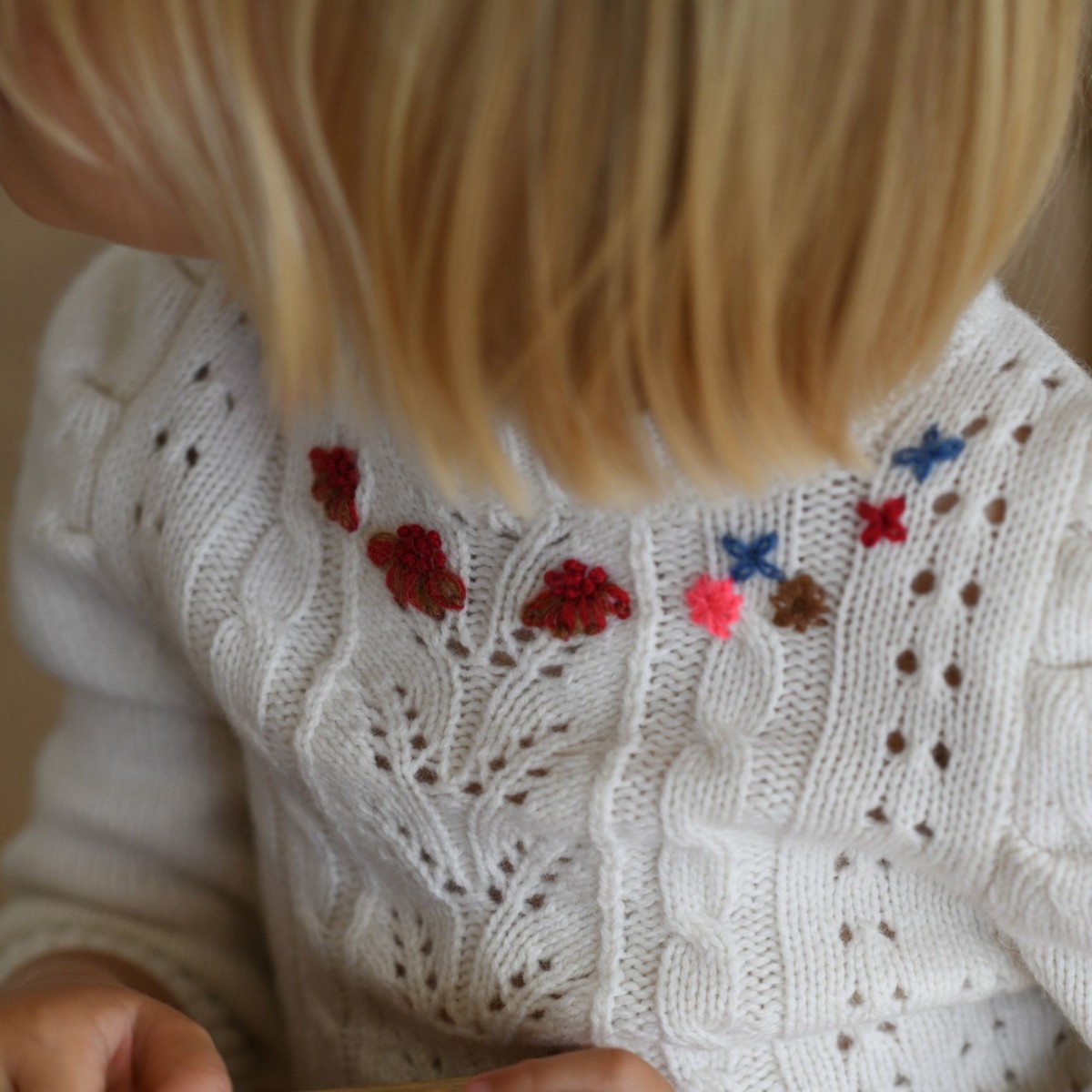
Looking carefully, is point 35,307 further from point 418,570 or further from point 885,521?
point 885,521

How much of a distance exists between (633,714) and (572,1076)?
15 cm

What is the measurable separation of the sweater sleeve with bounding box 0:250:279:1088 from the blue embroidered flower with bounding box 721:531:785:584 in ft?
1.12

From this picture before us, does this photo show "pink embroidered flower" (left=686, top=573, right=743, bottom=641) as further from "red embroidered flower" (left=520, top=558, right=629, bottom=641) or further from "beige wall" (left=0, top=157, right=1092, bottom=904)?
"beige wall" (left=0, top=157, right=1092, bottom=904)

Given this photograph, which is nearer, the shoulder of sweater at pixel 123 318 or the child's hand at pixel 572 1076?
the child's hand at pixel 572 1076

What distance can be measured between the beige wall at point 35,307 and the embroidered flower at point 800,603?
0.20m

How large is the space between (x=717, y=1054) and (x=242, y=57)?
0.45 m

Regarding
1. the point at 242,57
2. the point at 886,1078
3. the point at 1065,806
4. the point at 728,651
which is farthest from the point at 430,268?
the point at 886,1078

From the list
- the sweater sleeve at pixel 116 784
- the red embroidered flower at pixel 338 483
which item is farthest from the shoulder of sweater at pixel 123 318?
the red embroidered flower at pixel 338 483

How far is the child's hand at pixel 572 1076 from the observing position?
0.50 meters

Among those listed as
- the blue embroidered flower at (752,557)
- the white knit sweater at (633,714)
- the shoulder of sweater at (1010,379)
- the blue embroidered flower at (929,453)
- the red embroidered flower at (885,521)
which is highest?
the shoulder of sweater at (1010,379)

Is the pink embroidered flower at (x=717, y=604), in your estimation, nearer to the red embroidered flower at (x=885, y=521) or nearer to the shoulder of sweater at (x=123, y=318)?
the red embroidered flower at (x=885, y=521)

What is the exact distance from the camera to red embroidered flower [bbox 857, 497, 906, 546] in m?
0.48

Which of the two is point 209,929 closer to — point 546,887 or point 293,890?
point 293,890

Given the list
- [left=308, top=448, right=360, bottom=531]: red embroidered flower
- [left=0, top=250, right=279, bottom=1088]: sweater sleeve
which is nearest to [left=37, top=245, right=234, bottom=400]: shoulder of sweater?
[left=0, top=250, right=279, bottom=1088]: sweater sleeve
